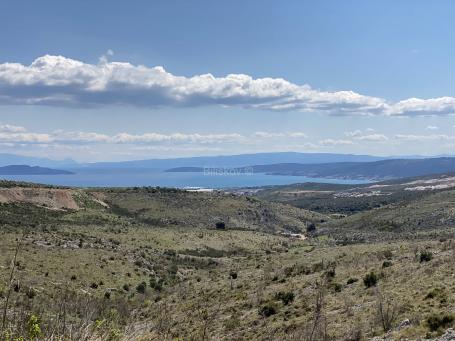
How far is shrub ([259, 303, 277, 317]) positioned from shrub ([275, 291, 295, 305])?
0.92m

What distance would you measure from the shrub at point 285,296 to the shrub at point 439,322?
325 inches

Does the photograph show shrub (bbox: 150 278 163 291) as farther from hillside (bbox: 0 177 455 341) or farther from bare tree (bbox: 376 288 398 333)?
bare tree (bbox: 376 288 398 333)

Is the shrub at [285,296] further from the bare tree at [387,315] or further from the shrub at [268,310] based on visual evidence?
the bare tree at [387,315]

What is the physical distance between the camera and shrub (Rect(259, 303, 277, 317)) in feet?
61.6

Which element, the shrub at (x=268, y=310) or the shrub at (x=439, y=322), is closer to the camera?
the shrub at (x=439, y=322)

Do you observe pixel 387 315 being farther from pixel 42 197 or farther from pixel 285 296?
pixel 42 197

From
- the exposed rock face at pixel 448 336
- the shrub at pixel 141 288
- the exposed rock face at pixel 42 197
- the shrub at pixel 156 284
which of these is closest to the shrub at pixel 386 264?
the exposed rock face at pixel 448 336

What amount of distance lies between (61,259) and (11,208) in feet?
98.1

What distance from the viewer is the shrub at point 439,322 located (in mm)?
11930

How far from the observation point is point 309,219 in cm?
10056

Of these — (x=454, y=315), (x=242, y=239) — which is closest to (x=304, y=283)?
(x=454, y=315)

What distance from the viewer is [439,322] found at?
12.1 m

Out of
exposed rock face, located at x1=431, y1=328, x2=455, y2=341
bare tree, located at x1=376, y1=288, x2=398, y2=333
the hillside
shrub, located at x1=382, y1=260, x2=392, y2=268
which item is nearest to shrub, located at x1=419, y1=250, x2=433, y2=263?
the hillside

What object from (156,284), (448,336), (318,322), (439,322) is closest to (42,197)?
(156,284)
